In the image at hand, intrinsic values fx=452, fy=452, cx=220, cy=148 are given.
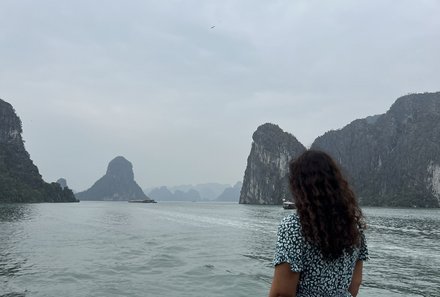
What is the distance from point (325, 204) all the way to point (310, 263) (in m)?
0.48

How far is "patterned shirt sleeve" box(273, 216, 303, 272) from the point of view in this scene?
136 inches

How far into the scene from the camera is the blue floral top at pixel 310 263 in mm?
3473

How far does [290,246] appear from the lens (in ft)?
11.4

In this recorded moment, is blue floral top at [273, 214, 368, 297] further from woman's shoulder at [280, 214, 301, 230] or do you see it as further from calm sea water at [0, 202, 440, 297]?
calm sea water at [0, 202, 440, 297]

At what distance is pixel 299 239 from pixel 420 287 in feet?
55.9

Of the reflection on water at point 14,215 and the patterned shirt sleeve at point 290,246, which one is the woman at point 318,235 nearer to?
the patterned shirt sleeve at point 290,246

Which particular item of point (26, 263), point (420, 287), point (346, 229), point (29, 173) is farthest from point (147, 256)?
point (29, 173)

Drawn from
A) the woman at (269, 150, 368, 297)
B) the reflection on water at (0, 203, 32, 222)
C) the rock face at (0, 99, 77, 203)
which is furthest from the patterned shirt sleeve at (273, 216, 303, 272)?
the rock face at (0, 99, 77, 203)

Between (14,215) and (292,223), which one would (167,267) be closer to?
(292,223)

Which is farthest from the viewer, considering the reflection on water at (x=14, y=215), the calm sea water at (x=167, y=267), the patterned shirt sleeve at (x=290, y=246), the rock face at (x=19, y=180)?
the rock face at (x=19, y=180)

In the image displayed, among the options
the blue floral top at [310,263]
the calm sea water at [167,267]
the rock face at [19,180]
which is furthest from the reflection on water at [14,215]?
the rock face at [19,180]

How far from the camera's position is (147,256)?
26.0 metres

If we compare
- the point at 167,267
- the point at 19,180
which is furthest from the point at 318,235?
the point at 19,180

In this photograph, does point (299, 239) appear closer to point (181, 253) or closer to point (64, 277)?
point (64, 277)
